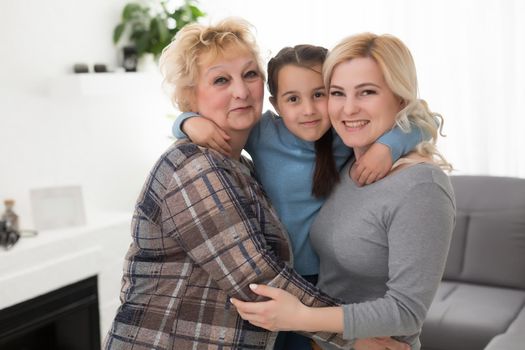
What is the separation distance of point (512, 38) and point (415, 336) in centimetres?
285

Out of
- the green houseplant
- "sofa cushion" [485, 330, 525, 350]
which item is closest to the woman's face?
"sofa cushion" [485, 330, 525, 350]

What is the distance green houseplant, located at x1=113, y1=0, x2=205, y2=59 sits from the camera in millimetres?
4031

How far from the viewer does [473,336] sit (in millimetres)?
3129

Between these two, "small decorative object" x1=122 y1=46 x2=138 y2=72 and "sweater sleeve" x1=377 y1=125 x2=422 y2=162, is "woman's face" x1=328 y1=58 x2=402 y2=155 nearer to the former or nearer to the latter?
"sweater sleeve" x1=377 y1=125 x2=422 y2=162

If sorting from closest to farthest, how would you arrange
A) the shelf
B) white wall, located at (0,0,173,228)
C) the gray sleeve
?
the gray sleeve → white wall, located at (0,0,173,228) → the shelf

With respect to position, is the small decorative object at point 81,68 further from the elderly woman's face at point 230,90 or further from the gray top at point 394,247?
the gray top at point 394,247

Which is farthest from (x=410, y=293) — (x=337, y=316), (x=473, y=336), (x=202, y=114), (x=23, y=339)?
(x=23, y=339)

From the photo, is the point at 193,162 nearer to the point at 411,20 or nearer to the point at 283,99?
the point at 283,99

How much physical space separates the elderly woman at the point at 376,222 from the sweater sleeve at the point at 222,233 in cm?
3

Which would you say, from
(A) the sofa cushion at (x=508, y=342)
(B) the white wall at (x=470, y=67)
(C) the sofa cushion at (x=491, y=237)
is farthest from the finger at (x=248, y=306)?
(B) the white wall at (x=470, y=67)

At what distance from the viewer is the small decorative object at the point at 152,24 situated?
4.03 m

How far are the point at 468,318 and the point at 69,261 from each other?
1929 millimetres

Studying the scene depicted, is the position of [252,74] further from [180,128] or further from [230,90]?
[180,128]

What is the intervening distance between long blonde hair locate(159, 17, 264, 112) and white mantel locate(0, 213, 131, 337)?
5.83 feet
